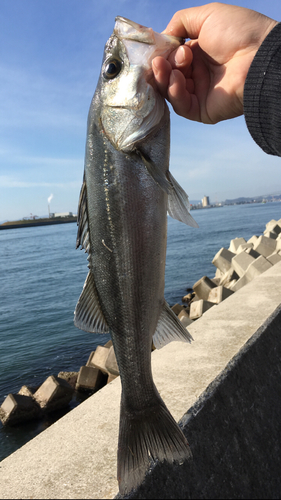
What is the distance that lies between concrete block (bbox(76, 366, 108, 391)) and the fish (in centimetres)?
561

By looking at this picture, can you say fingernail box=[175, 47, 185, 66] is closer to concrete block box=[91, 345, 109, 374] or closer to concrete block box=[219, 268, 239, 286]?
concrete block box=[91, 345, 109, 374]

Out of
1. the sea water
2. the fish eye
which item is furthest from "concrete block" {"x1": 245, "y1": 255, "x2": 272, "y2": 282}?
the fish eye

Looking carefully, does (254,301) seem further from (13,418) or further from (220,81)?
(13,418)

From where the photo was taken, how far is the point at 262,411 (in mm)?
3172

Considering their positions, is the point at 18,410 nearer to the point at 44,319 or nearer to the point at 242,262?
the point at 242,262

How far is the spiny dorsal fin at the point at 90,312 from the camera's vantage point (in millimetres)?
1961

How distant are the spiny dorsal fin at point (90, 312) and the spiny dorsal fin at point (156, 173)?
65 centimetres

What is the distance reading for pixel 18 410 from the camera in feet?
22.0

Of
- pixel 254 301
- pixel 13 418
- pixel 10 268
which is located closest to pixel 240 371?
pixel 254 301

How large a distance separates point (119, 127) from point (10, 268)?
3099 cm

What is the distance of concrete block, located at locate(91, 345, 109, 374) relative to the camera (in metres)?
7.35

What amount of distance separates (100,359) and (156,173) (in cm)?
645

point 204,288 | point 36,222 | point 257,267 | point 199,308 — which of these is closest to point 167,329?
point 199,308

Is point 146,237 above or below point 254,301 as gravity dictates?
above
